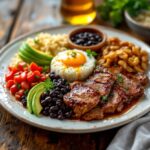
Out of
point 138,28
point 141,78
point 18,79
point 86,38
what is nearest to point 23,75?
point 18,79

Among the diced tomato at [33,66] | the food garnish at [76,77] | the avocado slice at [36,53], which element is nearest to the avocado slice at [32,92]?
Result: the food garnish at [76,77]

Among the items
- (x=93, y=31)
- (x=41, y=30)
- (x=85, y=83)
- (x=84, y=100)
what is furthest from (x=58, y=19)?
(x=84, y=100)

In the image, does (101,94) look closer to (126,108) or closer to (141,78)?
(126,108)

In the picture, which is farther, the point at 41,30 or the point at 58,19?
the point at 58,19

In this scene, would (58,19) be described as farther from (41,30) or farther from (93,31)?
(93,31)

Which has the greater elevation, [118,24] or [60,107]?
[60,107]

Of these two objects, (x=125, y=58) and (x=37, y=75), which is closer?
(x=37, y=75)
